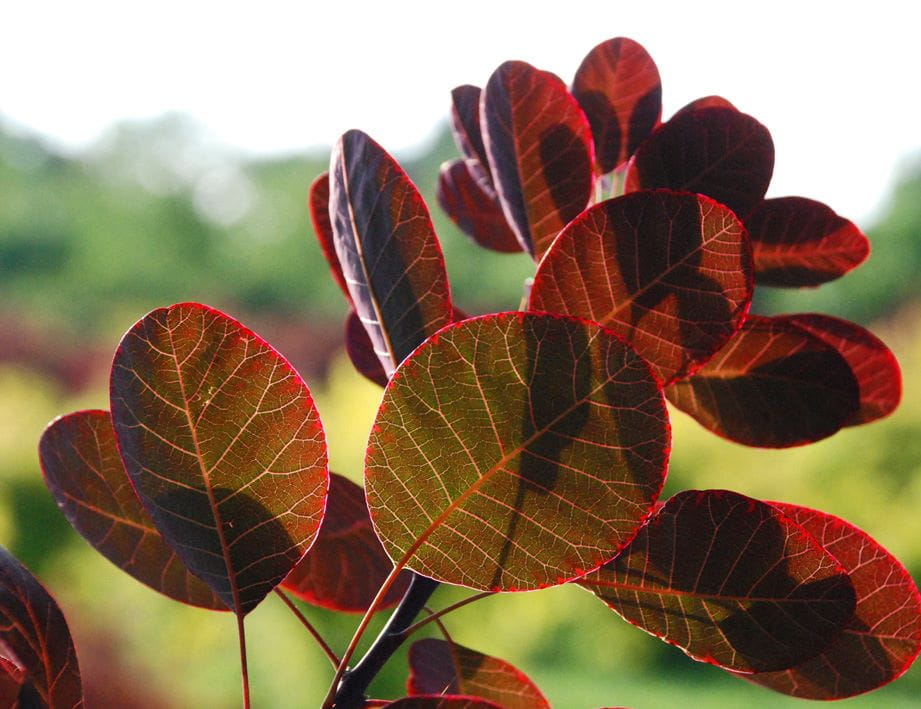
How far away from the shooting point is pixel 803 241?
0.49 meters

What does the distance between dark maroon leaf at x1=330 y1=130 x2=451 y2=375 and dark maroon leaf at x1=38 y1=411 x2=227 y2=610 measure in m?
0.15

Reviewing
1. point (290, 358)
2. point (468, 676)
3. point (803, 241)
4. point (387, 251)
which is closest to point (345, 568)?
point (468, 676)

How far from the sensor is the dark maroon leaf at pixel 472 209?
24.3 inches

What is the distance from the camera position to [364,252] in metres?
0.38

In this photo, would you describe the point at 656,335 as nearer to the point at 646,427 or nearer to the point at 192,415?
the point at 646,427

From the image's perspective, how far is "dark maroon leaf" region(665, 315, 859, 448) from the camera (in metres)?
0.44

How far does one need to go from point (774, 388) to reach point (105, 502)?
13.7 inches

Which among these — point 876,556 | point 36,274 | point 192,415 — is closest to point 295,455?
point 192,415

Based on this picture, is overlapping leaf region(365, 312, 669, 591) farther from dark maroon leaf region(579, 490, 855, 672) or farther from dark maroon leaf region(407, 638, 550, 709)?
dark maroon leaf region(407, 638, 550, 709)

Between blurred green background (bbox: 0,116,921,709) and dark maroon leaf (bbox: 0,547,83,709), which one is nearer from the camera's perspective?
dark maroon leaf (bbox: 0,547,83,709)

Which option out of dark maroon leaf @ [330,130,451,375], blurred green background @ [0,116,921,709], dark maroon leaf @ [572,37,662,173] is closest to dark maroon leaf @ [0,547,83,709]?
dark maroon leaf @ [330,130,451,375]

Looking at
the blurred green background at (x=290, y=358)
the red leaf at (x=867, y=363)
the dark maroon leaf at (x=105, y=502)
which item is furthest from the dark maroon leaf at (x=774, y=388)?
the blurred green background at (x=290, y=358)

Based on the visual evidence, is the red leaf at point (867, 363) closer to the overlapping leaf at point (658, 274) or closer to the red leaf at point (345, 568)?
the overlapping leaf at point (658, 274)

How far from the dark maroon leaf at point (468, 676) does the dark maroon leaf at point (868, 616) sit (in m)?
0.15
